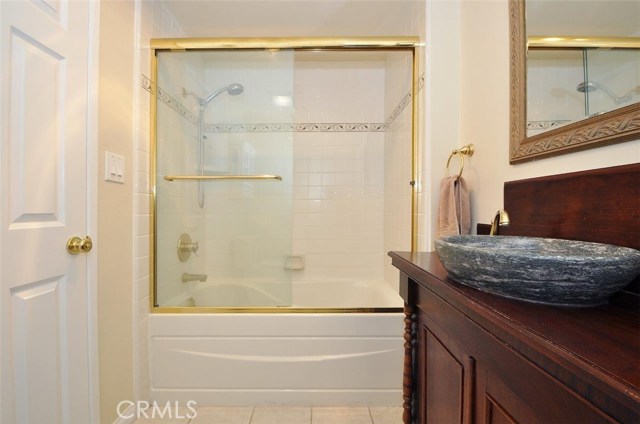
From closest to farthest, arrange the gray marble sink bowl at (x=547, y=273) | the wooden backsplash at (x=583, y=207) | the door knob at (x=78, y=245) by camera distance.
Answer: the gray marble sink bowl at (x=547, y=273)
the wooden backsplash at (x=583, y=207)
the door knob at (x=78, y=245)

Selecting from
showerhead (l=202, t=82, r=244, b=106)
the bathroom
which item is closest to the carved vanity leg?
the bathroom

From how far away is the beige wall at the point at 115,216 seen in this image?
3.84 ft

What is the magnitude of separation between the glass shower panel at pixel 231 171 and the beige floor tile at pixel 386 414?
774mm

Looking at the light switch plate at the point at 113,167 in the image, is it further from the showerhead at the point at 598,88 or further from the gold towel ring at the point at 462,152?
the showerhead at the point at 598,88

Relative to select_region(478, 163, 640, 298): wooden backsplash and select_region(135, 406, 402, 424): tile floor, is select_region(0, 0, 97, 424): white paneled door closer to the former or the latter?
select_region(135, 406, 402, 424): tile floor

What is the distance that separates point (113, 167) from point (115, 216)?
22cm

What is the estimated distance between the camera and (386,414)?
143 cm

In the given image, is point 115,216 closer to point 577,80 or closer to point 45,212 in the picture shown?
point 45,212

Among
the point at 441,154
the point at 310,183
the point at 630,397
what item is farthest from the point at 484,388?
the point at 310,183

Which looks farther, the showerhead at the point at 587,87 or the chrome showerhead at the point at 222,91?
the chrome showerhead at the point at 222,91

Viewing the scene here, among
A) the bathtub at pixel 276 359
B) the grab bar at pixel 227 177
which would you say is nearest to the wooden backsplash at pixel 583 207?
the bathtub at pixel 276 359

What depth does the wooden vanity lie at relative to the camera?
12.6 inches

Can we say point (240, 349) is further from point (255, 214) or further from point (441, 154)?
point (441, 154)

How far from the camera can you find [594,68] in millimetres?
724
